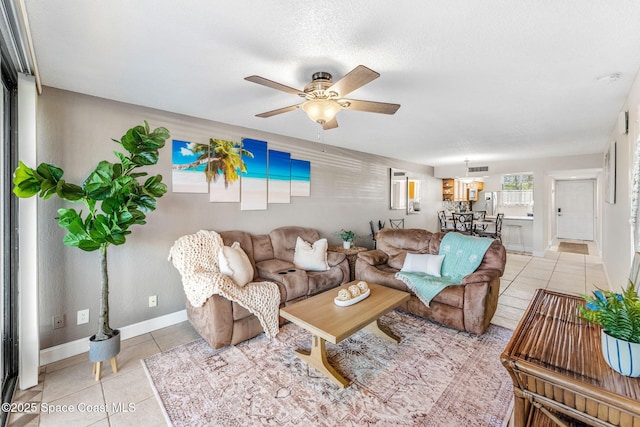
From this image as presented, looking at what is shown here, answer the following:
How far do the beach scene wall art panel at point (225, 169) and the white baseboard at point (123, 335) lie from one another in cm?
142

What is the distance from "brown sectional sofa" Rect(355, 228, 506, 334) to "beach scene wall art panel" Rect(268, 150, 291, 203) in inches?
56.7

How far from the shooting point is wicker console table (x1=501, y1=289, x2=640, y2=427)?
0.88m

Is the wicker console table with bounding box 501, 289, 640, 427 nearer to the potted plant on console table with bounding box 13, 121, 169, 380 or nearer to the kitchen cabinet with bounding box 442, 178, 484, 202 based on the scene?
the potted plant on console table with bounding box 13, 121, 169, 380

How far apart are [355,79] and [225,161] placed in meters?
2.24

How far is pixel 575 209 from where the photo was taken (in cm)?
874

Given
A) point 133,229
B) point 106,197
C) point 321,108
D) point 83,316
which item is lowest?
point 83,316

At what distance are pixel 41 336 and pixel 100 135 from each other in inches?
72.9

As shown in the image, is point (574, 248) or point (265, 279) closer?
point (265, 279)

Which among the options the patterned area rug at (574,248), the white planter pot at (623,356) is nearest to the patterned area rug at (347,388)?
the white planter pot at (623,356)

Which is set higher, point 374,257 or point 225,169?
point 225,169

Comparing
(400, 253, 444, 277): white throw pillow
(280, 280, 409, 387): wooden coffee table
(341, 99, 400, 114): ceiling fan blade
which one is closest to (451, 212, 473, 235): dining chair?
(400, 253, 444, 277): white throw pillow

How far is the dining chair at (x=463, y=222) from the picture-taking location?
6.45 meters

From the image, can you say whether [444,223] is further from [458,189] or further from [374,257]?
[374,257]

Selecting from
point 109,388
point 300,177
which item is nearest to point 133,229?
point 109,388
